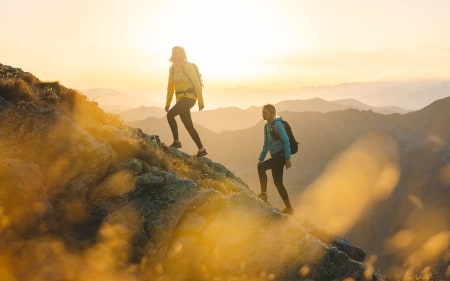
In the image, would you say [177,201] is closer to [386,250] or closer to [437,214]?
[386,250]

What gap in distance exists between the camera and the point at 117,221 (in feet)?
24.3

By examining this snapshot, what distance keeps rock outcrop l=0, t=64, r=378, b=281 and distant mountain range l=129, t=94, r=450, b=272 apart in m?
104

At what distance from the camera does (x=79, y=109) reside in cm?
1033

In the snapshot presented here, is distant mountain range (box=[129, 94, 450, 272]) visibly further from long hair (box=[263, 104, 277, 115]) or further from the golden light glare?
long hair (box=[263, 104, 277, 115])

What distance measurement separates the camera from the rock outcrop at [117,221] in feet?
21.6

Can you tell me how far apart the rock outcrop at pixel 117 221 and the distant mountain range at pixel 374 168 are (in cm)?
10395

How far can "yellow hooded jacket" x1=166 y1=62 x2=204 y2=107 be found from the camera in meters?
11.5

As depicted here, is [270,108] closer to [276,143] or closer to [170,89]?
[276,143]

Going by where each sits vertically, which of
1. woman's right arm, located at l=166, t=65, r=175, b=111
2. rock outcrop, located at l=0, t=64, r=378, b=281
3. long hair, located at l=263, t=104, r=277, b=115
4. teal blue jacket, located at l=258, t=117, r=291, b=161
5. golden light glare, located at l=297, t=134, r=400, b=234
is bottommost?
golden light glare, located at l=297, t=134, r=400, b=234

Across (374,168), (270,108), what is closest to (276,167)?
(270,108)

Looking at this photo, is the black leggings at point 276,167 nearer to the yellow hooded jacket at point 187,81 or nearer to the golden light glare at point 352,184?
the yellow hooded jacket at point 187,81

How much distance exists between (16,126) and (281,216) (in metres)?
5.33

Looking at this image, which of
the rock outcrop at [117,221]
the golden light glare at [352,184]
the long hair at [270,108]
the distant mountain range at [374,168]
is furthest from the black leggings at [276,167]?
the golden light glare at [352,184]

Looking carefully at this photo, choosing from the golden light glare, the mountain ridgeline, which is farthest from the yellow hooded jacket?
the golden light glare
